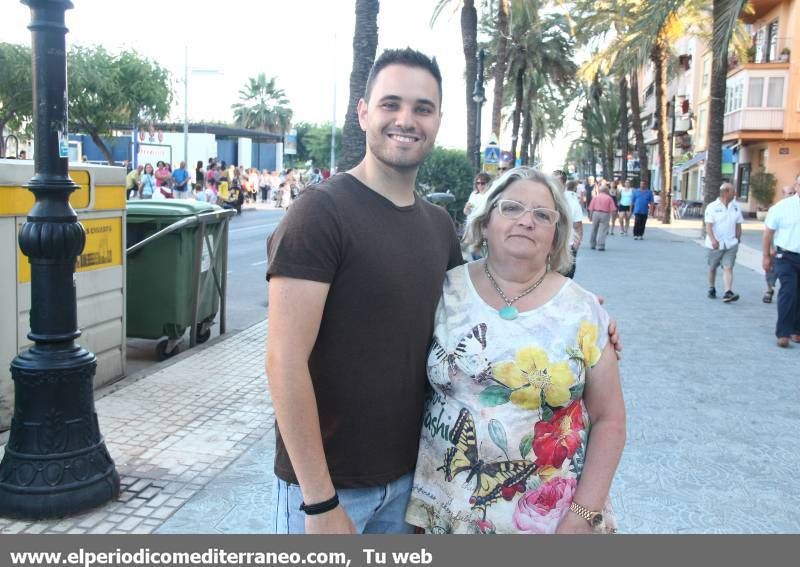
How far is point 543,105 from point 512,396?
200ft

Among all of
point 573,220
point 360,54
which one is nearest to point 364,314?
point 573,220

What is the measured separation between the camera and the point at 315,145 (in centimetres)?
10031

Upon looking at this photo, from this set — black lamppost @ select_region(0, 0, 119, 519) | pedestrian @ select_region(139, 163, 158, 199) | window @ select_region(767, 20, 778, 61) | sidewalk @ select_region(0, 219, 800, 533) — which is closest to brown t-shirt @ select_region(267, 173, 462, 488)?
sidewalk @ select_region(0, 219, 800, 533)

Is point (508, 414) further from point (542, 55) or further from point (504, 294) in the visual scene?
point (542, 55)

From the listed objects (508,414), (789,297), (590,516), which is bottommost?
(789,297)

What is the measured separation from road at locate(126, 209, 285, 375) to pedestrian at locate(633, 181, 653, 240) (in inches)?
426

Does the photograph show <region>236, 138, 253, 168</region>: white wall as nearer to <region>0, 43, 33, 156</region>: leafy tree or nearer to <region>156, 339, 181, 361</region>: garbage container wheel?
<region>0, 43, 33, 156</region>: leafy tree

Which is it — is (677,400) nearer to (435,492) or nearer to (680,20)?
(435,492)

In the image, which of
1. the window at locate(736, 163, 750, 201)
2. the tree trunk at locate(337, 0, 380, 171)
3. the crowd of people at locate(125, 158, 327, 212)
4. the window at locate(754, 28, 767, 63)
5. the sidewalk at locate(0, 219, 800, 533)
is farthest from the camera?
the window at locate(736, 163, 750, 201)

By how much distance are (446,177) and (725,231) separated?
8613 mm

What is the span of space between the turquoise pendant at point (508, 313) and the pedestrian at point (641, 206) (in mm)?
21577

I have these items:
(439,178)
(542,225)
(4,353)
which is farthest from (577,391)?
(439,178)

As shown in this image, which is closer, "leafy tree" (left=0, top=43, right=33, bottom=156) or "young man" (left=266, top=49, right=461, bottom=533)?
"young man" (left=266, top=49, right=461, bottom=533)

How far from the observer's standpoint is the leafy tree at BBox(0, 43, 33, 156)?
2527 centimetres
